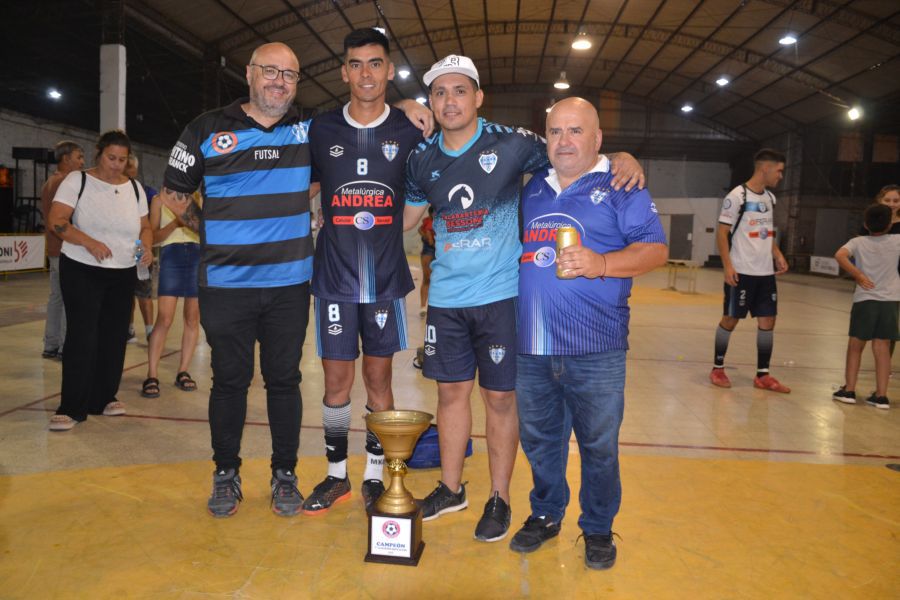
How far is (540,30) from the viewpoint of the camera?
21.9 metres

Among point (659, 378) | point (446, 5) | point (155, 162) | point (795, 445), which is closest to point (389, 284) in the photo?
point (795, 445)

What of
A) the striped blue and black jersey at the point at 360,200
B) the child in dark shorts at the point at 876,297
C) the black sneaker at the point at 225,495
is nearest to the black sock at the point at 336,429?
the black sneaker at the point at 225,495

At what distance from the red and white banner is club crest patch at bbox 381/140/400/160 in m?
13.5

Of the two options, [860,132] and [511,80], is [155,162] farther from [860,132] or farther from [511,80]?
[860,132]

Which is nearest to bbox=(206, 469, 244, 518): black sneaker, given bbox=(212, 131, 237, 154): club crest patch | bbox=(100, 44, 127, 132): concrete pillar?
bbox=(212, 131, 237, 154): club crest patch

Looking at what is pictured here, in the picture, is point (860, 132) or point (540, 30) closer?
point (540, 30)

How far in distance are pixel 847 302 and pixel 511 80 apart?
18.0 m

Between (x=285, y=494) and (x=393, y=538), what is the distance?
2.32 ft

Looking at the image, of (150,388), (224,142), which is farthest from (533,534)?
(150,388)

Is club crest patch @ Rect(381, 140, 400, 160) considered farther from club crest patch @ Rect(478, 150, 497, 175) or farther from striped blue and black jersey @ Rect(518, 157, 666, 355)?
striped blue and black jersey @ Rect(518, 157, 666, 355)

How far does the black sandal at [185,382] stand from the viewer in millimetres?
5117

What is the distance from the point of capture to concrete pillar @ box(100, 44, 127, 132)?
1202cm

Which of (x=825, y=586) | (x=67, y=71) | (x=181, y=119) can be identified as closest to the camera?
(x=825, y=586)

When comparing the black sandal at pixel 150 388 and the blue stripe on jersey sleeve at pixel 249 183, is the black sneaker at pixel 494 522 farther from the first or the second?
the black sandal at pixel 150 388
